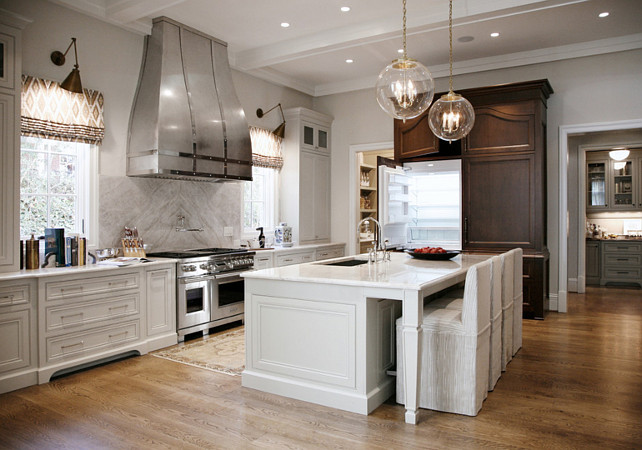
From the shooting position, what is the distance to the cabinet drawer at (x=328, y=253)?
674cm

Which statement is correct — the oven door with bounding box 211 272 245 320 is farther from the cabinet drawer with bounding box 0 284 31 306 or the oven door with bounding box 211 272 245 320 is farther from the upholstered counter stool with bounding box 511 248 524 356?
the upholstered counter stool with bounding box 511 248 524 356

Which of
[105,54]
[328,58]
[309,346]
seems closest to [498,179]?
[328,58]

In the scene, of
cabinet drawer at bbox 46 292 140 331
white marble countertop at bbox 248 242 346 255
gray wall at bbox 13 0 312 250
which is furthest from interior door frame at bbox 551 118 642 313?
cabinet drawer at bbox 46 292 140 331

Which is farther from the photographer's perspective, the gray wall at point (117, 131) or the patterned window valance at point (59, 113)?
the gray wall at point (117, 131)

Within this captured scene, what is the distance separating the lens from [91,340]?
3.84 meters

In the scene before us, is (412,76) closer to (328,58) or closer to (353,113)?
(328,58)

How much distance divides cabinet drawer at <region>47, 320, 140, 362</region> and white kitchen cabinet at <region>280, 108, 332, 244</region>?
9.91 feet

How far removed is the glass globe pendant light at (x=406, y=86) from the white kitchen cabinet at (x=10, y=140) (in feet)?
8.79

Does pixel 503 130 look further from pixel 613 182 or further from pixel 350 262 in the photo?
pixel 613 182

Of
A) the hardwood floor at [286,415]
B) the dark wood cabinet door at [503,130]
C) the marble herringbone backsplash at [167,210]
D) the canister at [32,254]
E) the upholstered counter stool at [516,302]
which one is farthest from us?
the dark wood cabinet door at [503,130]

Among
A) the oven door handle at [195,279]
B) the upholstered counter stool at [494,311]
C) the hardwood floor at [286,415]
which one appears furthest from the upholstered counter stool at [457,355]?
the oven door handle at [195,279]

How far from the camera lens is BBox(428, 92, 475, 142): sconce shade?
12.5 feet

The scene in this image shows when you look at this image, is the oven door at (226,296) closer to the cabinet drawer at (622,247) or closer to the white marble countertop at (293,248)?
the white marble countertop at (293,248)

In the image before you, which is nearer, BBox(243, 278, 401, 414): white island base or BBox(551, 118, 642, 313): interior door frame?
BBox(243, 278, 401, 414): white island base
